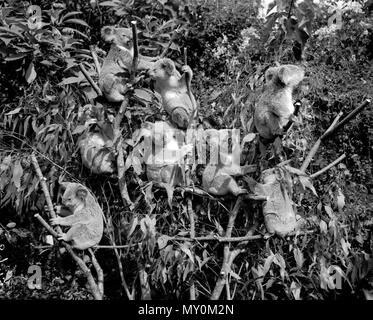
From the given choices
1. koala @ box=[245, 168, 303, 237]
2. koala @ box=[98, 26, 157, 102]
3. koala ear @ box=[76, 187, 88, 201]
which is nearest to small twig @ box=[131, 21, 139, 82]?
koala @ box=[98, 26, 157, 102]

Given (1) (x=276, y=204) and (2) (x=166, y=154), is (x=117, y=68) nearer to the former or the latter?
(2) (x=166, y=154)

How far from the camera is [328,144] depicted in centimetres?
355

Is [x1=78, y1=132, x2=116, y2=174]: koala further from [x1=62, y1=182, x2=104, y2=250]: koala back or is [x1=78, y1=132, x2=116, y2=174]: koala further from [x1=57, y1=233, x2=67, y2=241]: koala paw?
[x1=57, y1=233, x2=67, y2=241]: koala paw

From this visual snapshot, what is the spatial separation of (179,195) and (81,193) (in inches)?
15.4

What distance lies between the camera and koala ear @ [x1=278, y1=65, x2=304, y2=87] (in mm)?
1968

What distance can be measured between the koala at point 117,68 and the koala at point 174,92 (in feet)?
0.25

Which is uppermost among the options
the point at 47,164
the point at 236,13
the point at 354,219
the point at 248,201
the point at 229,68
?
the point at 236,13

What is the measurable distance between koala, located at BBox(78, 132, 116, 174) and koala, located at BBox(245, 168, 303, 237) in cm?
59

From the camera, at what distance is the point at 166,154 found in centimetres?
218

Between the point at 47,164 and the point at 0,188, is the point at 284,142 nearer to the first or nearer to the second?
the point at 47,164

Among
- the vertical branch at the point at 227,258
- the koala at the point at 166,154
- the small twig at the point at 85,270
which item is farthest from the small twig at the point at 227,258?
the small twig at the point at 85,270

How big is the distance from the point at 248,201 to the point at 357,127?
1.74 m
